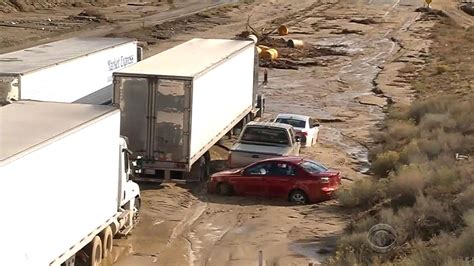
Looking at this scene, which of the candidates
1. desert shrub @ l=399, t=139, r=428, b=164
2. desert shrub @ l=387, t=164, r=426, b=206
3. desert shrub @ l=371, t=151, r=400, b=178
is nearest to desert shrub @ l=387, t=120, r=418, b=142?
desert shrub @ l=399, t=139, r=428, b=164

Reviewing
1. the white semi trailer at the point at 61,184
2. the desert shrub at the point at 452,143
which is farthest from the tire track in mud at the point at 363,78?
the white semi trailer at the point at 61,184

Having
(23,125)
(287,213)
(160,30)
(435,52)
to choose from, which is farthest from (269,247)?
(160,30)

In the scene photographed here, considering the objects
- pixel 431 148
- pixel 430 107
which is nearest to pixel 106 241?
pixel 431 148

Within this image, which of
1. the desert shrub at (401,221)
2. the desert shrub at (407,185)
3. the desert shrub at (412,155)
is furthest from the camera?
the desert shrub at (412,155)

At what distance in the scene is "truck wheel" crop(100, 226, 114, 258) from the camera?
60.0ft

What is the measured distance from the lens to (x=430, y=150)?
2761 centimetres

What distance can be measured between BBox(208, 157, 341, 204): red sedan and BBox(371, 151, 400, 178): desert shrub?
239 centimetres

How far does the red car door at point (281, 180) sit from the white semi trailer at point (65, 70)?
6009 millimetres

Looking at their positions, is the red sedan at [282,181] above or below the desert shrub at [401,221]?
below

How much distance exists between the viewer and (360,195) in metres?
23.7

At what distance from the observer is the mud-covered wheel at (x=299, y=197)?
80.8 feet

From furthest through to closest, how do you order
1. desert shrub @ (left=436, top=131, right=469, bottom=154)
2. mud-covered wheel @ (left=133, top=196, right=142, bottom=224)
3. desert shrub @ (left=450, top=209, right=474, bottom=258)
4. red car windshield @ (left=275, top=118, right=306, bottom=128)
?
red car windshield @ (left=275, top=118, right=306, bottom=128), desert shrub @ (left=436, top=131, right=469, bottom=154), mud-covered wheel @ (left=133, top=196, right=142, bottom=224), desert shrub @ (left=450, top=209, right=474, bottom=258)

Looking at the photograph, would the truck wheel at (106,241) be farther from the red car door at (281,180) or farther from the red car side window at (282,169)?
the red car side window at (282,169)

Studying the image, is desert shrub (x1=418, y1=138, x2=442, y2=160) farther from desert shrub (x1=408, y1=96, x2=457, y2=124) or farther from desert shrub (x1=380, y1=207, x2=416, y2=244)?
desert shrub (x1=408, y1=96, x2=457, y2=124)
